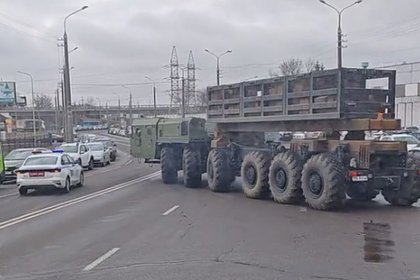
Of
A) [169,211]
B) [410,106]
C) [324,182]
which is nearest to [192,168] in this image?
[169,211]

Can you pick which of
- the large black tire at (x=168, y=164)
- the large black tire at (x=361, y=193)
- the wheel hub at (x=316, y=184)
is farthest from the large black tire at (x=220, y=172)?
the wheel hub at (x=316, y=184)

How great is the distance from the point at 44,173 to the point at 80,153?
14.3m

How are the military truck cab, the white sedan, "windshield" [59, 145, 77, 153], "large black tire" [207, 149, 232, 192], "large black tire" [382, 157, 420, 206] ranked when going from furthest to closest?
1. "windshield" [59, 145, 77, 153]
2. the military truck cab
3. the white sedan
4. "large black tire" [207, 149, 232, 192]
5. "large black tire" [382, 157, 420, 206]

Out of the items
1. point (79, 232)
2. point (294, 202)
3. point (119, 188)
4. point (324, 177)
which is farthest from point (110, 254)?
point (119, 188)

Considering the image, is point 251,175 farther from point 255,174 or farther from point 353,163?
point 353,163

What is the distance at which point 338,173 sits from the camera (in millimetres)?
13102

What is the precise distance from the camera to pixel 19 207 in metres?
15.6

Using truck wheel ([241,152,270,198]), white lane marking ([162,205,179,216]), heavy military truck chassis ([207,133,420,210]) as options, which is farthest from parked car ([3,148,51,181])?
heavy military truck chassis ([207,133,420,210])

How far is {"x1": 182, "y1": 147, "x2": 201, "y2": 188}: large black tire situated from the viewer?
20312 millimetres

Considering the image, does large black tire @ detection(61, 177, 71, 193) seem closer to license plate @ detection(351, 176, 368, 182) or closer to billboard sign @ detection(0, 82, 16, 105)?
license plate @ detection(351, 176, 368, 182)

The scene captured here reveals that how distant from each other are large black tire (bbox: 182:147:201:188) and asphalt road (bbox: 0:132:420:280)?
425cm

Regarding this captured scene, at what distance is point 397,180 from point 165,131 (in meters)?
10.9

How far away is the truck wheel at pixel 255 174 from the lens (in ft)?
52.4

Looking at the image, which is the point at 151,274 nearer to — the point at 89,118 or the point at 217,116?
the point at 217,116
